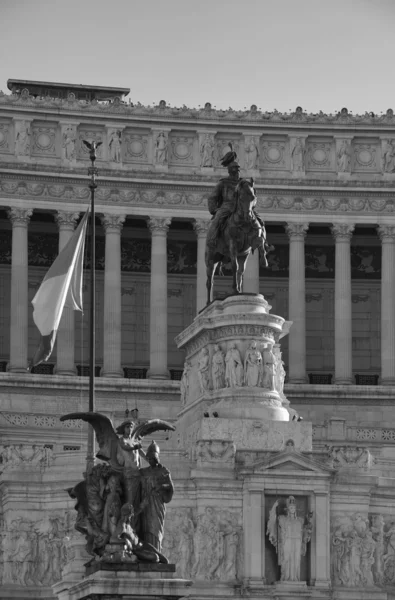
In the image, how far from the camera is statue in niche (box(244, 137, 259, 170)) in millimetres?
90625

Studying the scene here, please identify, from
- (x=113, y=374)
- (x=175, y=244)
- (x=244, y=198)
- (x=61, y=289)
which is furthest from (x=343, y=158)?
(x=61, y=289)

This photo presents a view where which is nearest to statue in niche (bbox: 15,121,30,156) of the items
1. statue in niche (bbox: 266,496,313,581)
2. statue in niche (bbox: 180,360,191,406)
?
statue in niche (bbox: 180,360,191,406)

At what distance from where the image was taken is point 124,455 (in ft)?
129

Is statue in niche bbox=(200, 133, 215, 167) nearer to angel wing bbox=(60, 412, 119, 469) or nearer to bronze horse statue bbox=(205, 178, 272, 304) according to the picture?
bronze horse statue bbox=(205, 178, 272, 304)

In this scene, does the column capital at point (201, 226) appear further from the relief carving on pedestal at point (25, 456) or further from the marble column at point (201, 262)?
the relief carving on pedestal at point (25, 456)

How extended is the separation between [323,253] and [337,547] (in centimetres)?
3508

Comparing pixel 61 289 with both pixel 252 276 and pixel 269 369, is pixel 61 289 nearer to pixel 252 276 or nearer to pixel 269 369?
pixel 269 369

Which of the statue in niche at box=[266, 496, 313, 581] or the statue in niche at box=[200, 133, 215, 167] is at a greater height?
the statue in niche at box=[200, 133, 215, 167]

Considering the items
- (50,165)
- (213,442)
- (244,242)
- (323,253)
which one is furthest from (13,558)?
(323,253)

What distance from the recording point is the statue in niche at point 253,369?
206 feet

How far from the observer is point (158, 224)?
89.2m

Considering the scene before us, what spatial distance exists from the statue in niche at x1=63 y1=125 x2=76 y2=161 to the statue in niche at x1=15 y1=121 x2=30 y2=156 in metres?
1.59

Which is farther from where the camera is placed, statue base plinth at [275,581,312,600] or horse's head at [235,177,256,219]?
horse's head at [235,177,256,219]

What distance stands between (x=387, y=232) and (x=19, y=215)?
16.1m
